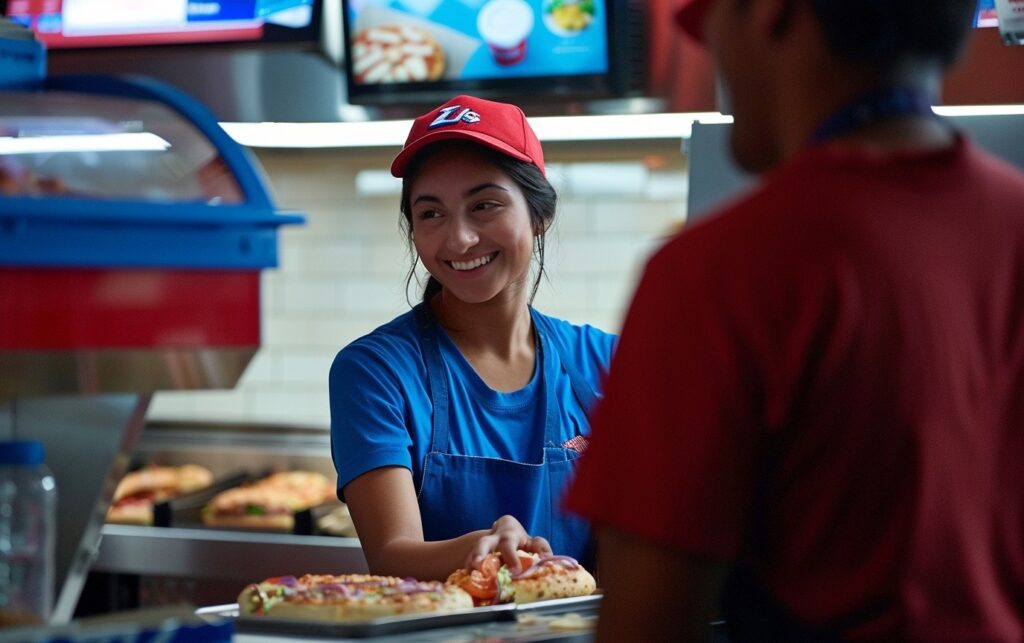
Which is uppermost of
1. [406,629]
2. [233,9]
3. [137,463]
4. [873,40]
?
[233,9]

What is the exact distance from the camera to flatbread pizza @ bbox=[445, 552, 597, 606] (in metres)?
1.92

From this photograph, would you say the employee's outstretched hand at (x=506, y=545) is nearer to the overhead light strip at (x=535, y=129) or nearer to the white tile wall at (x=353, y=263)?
the overhead light strip at (x=535, y=129)

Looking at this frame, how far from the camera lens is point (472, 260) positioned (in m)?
2.45

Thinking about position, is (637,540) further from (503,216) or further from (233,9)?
(233,9)

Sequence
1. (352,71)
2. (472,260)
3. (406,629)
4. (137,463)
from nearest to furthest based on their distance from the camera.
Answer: (406,629) → (472,260) → (352,71) → (137,463)

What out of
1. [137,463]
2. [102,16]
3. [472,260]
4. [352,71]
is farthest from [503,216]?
[137,463]

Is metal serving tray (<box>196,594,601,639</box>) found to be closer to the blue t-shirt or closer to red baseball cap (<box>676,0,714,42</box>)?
the blue t-shirt

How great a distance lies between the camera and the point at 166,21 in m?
3.66

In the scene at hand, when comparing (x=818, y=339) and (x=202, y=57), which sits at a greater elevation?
(x=202, y=57)

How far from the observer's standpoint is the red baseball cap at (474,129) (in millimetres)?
2385

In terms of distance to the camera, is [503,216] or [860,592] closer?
[860,592]

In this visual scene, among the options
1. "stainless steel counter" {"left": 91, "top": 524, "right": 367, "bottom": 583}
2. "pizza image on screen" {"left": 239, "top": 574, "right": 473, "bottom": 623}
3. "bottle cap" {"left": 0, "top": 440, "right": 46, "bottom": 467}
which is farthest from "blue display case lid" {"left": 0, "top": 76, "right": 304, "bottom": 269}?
"stainless steel counter" {"left": 91, "top": 524, "right": 367, "bottom": 583}

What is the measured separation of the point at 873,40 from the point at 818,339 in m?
0.27

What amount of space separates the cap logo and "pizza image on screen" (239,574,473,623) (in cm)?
96
